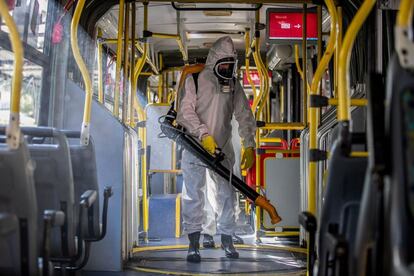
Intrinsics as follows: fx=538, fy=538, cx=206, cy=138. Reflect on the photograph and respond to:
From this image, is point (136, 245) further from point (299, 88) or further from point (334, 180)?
point (299, 88)

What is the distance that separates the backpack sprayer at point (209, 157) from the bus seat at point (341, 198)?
242cm

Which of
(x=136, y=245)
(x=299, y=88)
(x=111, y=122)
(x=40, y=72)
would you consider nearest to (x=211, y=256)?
(x=136, y=245)

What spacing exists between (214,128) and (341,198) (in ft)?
9.01

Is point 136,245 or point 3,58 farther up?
point 3,58

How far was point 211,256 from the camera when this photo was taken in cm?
498

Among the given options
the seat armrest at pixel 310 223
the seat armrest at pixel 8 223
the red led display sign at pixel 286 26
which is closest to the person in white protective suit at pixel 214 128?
the red led display sign at pixel 286 26

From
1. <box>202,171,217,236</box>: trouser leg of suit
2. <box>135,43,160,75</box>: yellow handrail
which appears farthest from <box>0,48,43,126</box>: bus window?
<box>135,43,160,75</box>: yellow handrail

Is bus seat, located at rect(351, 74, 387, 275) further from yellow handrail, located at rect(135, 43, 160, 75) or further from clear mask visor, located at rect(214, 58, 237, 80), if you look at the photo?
yellow handrail, located at rect(135, 43, 160, 75)

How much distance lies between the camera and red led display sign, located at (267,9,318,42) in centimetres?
590

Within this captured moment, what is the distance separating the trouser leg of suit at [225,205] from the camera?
503 centimetres

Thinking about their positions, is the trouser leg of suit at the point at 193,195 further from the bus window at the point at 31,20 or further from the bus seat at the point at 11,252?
the bus seat at the point at 11,252

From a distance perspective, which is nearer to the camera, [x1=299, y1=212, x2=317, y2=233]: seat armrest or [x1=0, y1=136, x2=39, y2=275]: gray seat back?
[x1=0, y1=136, x2=39, y2=275]: gray seat back

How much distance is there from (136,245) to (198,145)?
4.28 feet

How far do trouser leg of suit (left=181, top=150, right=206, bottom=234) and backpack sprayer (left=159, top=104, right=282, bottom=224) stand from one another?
0.10 metres
